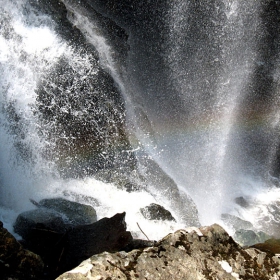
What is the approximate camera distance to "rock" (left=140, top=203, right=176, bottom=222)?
697 cm

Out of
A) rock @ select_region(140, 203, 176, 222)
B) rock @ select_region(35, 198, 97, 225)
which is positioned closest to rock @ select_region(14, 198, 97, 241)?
rock @ select_region(35, 198, 97, 225)

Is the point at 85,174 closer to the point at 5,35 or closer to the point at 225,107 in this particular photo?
the point at 5,35

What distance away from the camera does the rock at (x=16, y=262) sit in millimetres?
3061

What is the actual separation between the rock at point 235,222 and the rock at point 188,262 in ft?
21.6

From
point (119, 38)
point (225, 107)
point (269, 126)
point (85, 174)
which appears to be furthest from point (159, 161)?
point (269, 126)

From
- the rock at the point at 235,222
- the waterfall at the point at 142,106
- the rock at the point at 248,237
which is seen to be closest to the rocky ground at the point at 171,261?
the waterfall at the point at 142,106

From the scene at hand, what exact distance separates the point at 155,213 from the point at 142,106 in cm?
340

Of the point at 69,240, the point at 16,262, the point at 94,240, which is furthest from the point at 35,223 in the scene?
the point at 16,262

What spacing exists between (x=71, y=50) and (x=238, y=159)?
21.7 ft

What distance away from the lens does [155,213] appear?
7.02 meters

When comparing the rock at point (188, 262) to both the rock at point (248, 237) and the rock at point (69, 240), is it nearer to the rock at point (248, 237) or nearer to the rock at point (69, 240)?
the rock at point (69, 240)

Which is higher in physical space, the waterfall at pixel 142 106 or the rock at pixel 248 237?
the waterfall at pixel 142 106

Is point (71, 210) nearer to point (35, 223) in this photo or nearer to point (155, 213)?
point (35, 223)

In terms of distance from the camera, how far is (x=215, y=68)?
957 centimetres
